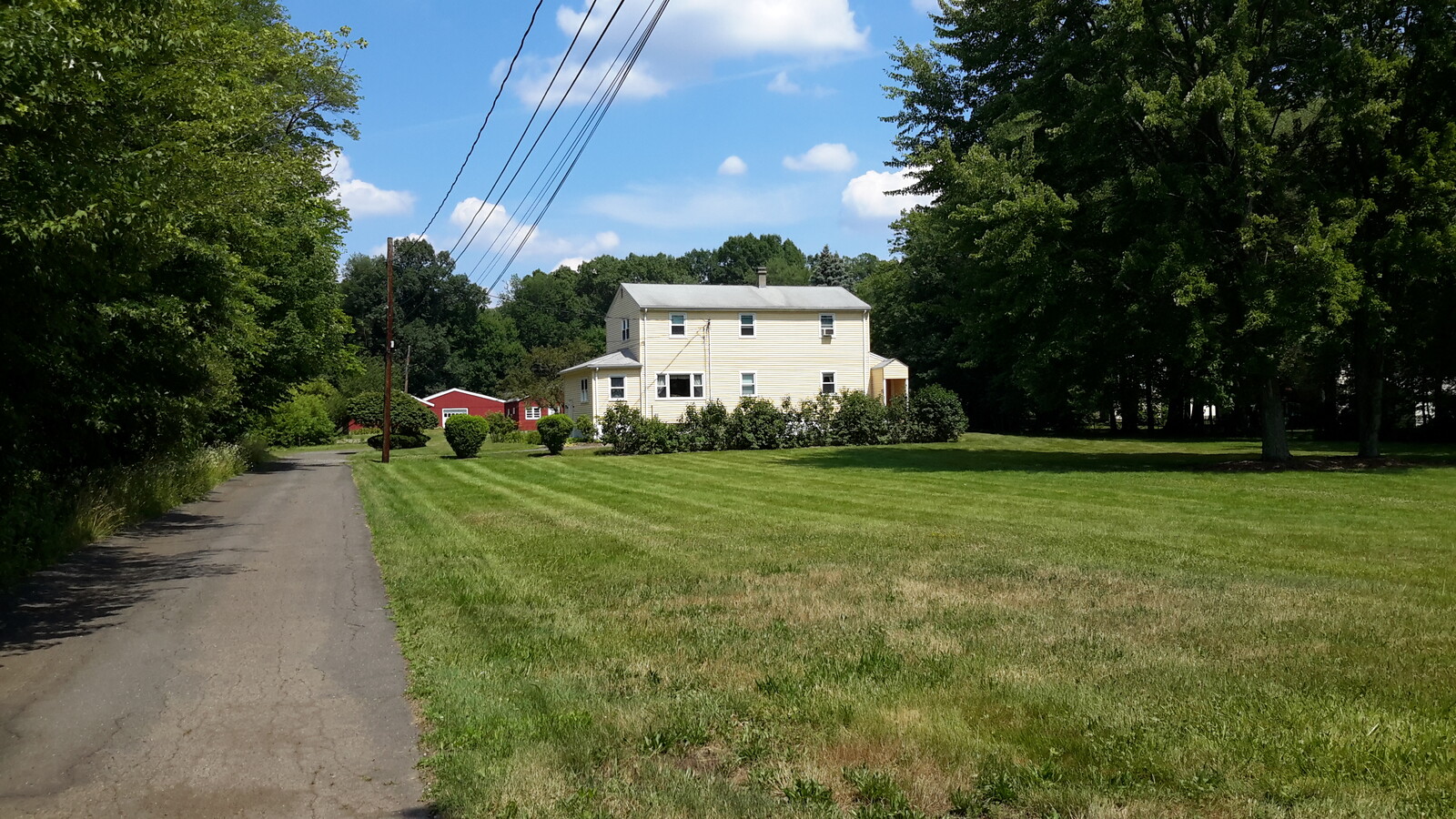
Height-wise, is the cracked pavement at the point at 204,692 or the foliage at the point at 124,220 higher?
the foliage at the point at 124,220

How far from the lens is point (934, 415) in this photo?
41125mm

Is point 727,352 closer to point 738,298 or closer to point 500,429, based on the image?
point 738,298

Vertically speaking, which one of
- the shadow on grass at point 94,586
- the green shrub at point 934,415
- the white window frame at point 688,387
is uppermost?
the white window frame at point 688,387

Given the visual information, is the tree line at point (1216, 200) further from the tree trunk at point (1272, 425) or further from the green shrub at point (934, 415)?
the green shrub at point (934, 415)

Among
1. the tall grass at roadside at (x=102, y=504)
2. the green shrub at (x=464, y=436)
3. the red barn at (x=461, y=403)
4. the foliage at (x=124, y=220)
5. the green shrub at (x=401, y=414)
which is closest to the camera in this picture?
the foliage at (x=124, y=220)

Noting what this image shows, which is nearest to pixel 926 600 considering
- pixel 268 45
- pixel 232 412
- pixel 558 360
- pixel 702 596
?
pixel 702 596

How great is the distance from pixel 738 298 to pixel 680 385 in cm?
490

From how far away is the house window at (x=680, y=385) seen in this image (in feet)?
142

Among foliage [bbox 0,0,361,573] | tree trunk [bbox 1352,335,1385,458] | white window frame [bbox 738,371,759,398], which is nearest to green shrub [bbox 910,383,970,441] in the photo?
white window frame [bbox 738,371,759,398]

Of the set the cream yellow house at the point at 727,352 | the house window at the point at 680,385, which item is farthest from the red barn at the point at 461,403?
the house window at the point at 680,385

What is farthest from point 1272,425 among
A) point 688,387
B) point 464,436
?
point 464,436

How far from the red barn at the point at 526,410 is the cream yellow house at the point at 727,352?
78.5 ft

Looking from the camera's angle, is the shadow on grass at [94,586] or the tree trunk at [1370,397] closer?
the shadow on grass at [94,586]

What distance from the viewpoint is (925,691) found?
575cm
